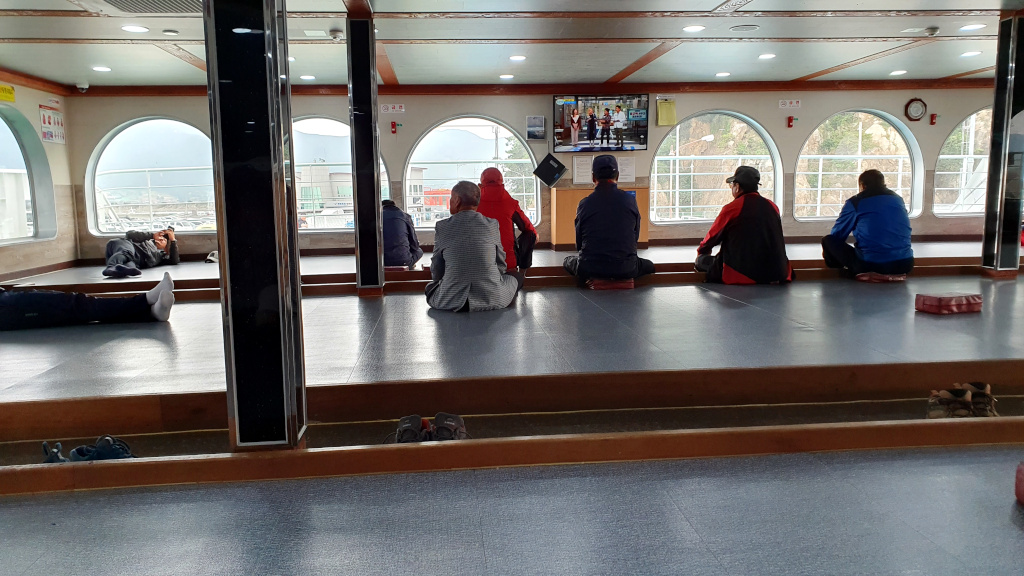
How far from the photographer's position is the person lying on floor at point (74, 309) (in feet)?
14.6

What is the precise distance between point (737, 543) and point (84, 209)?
10412 mm

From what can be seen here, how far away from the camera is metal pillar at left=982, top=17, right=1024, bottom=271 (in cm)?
579

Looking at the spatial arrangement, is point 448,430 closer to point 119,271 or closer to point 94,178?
point 119,271

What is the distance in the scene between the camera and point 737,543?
1.62m

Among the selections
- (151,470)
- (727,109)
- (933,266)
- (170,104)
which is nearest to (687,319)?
(151,470)

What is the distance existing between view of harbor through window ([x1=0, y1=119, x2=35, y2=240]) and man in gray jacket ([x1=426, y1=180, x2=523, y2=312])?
24.6 feet

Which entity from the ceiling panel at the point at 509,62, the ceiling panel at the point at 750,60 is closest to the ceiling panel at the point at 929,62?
the ceiling panel at the point at 750,60

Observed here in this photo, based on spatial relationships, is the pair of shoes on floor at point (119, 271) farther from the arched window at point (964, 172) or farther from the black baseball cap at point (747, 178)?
the arched window at point (964, 172)

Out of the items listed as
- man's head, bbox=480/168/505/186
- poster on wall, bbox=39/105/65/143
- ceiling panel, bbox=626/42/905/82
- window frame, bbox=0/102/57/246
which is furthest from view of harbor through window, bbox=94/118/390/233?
ceiling panel, bbox=626/42/905/82

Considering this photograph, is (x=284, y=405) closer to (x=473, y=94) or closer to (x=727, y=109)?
(x=473, y=94)

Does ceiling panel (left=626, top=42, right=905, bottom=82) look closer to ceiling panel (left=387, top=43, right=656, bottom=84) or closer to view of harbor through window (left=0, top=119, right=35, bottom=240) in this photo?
ceiling panel (left=387, top=43, right=656, bottom=84)

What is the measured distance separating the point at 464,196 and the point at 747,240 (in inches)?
99.6

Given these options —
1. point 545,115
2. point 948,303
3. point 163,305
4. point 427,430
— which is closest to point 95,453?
point 427,430

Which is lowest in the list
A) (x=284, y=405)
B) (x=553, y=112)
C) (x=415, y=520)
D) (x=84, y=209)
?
(x=415, y=520)
